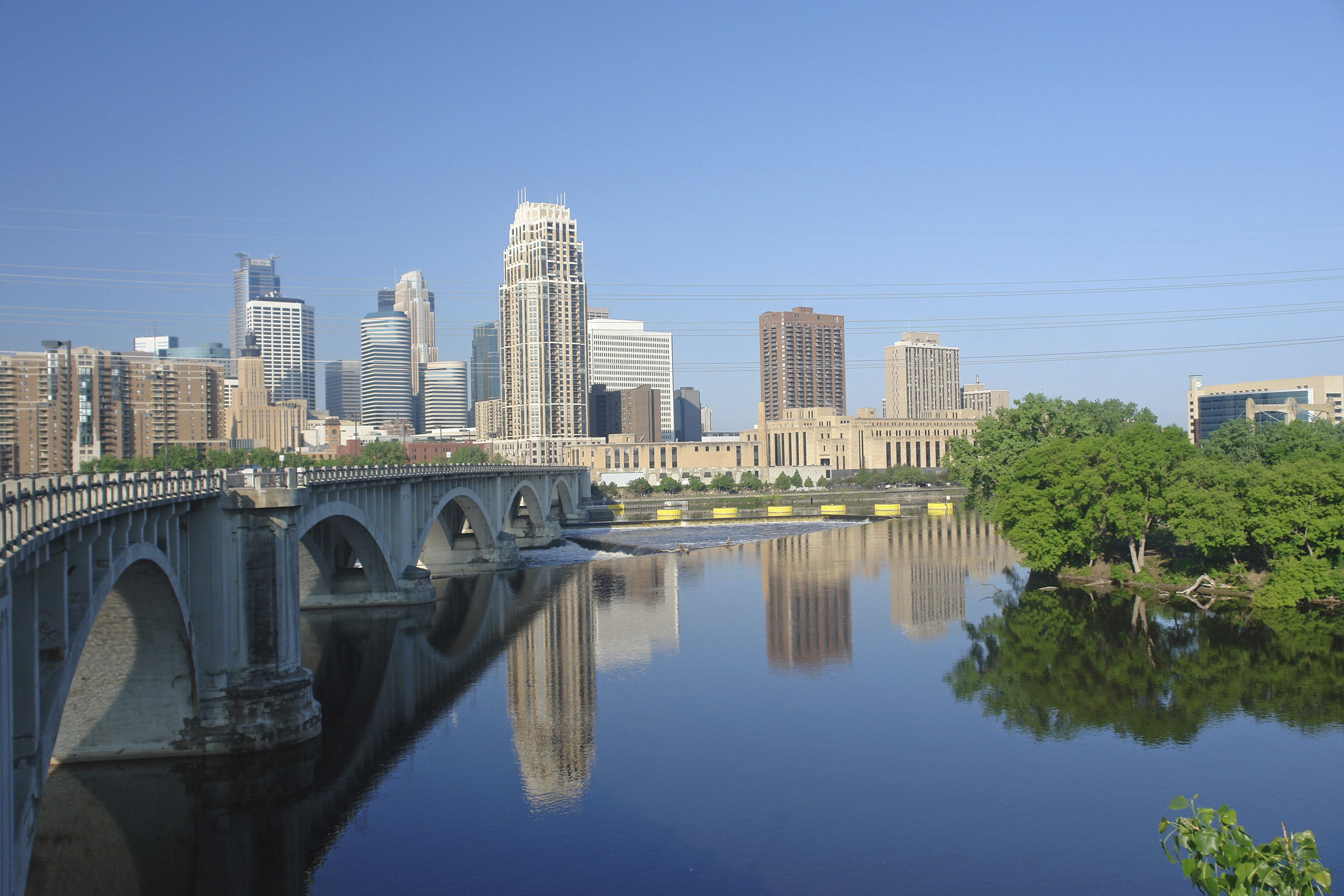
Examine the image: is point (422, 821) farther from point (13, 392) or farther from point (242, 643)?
point (13, 392)

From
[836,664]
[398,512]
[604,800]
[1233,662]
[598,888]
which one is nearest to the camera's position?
[598,888]

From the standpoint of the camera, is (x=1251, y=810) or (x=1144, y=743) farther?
(x=1144, y=743)

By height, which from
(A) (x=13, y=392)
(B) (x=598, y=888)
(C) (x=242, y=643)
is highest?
(A) (x=13, y=392)

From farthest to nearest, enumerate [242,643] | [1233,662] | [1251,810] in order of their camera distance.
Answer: [1233,662] → [242,643] → [1251,810]

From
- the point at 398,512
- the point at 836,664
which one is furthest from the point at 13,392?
the point at 836,664

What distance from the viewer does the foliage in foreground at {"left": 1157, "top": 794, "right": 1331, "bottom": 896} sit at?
8.12 m

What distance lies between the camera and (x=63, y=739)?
98.2 feet

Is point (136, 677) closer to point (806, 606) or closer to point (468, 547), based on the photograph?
point (806, 606)

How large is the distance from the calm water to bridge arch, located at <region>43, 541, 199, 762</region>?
94 centimetres

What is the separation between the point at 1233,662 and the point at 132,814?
131ft

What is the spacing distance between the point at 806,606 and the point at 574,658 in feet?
57.3

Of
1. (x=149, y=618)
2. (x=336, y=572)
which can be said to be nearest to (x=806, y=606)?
(x=336, y=572)

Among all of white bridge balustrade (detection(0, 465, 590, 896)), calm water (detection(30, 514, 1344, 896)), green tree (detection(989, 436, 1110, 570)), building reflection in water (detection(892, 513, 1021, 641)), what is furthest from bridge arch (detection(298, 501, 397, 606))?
green tree (detection(989, 436, 1110, 570))

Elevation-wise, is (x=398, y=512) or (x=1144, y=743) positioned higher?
(x=398, y=512)
